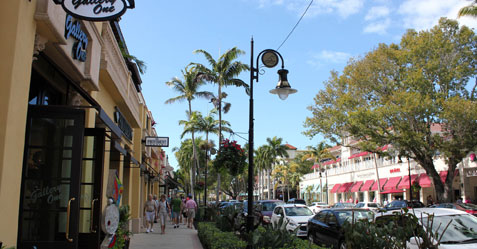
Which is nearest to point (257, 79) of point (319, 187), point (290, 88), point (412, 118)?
point (290, 88)

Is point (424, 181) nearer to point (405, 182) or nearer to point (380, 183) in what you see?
point (405, 182)

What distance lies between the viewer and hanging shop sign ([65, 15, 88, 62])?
6.58 meters

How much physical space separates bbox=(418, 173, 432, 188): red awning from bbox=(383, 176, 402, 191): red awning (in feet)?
11.9

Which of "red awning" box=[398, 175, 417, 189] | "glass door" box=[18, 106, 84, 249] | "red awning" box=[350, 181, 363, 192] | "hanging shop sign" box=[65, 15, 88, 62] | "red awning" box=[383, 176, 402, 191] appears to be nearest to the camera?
"glass door" box=[18, 106, 84, 249]

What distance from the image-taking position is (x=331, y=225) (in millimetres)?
11094

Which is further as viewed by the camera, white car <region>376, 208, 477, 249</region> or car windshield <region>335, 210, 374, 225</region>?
car windshield <region>335, 210, 374, 225</region>

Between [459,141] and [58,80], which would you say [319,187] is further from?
[58,80]

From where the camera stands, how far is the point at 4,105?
4.84 meters

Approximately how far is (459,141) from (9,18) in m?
29.7

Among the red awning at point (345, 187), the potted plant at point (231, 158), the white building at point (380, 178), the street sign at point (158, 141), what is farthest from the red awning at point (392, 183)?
the street sign at point (158, 141)

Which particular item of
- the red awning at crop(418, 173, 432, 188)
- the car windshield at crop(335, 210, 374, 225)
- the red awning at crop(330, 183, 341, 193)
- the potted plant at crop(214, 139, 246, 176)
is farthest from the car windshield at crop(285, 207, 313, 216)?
the red awning at crop(330, 183, 341, 193)

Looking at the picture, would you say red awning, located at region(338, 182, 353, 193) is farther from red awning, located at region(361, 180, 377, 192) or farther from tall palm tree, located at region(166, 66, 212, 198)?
tall palm tree, located at region(166, 66, 212, 198)

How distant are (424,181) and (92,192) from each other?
120 feet

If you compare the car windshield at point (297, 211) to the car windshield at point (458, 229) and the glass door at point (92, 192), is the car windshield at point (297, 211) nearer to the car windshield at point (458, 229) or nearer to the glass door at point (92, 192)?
the car windshield at point (458, 229)
